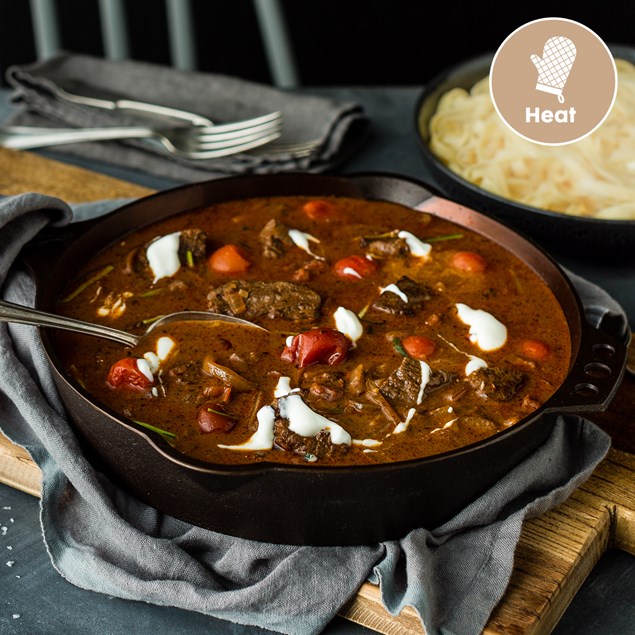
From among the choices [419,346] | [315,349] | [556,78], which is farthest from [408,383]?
[556,78]

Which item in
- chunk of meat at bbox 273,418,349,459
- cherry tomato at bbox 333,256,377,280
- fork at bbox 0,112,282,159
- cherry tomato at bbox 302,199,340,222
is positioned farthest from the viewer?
fork at bbox 0,112,282,159

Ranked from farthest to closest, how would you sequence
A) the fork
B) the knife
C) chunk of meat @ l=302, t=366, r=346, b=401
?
the knife, the fork, chunk of meat @ l=302, t=366, r=346, b=401

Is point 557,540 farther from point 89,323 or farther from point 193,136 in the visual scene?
point 193,136

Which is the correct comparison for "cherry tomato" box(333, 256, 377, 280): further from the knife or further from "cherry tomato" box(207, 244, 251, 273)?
the knife

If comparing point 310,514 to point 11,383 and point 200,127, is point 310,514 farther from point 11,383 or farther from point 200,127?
point 200,127

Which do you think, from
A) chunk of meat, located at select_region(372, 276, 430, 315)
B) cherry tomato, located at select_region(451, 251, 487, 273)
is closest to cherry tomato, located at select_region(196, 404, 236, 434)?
chunk of meat, located at select_region(372, 276, 430, 315)

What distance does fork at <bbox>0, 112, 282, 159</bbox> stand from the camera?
5109mm

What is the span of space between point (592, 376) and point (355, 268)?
1.07 meters

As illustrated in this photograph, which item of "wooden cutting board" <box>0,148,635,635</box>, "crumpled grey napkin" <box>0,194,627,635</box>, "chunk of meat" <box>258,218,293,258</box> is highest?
"chunk of meat" <box>258,218,293,258</box>

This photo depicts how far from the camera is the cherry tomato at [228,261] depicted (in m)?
3.84

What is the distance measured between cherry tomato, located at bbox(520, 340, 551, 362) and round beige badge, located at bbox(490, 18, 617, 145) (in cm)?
150

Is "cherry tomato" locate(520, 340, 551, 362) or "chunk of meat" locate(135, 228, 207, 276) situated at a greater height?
"chunk of meat" locate(135, 228, 207, 276)

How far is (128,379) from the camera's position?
10.7ft

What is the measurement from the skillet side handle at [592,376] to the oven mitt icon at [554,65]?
1550mm
